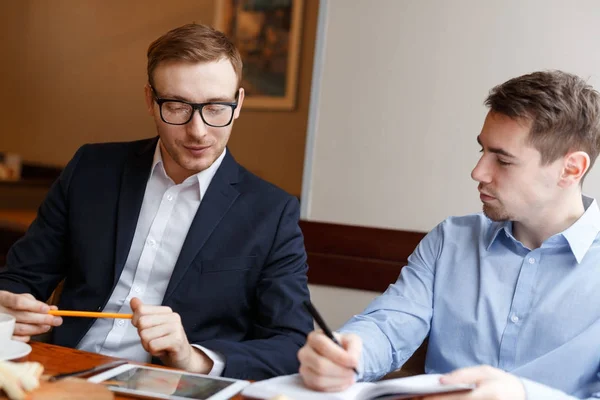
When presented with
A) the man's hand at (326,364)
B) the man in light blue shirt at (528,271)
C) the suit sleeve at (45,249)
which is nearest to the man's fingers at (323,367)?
the man's hand at (326,364)

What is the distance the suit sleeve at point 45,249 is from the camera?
1.96 metres

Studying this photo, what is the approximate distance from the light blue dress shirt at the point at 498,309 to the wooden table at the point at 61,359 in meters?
0.56

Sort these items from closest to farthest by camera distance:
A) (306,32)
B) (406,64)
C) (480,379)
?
1. (480,379)
2. (406,64)
3. (306,32)

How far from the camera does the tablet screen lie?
3.93 feet

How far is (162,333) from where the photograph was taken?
4.69 ft

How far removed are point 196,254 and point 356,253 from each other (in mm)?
1009

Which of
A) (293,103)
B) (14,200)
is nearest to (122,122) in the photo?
(14,200)

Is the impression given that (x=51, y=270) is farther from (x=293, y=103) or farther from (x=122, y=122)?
(x=122, y=122)

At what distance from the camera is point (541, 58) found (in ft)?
7.79

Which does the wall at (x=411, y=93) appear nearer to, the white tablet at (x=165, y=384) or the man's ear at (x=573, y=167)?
the man's ear at (x=573, y=167)

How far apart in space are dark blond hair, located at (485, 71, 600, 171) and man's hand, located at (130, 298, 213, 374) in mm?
904

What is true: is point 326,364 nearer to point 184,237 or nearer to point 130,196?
point 184,237

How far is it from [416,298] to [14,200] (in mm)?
4275

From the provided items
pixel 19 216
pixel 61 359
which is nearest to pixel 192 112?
pixel 61 359
